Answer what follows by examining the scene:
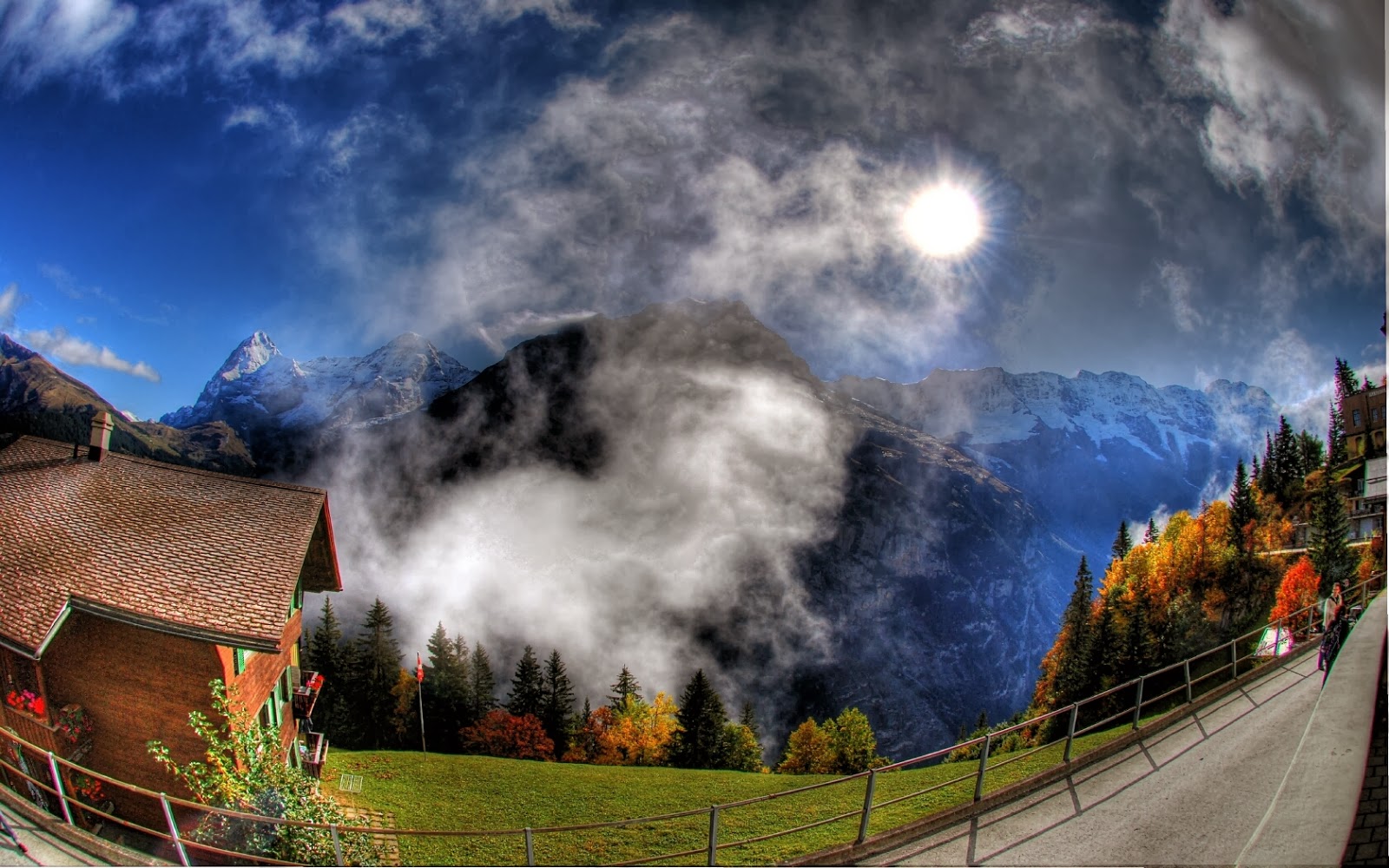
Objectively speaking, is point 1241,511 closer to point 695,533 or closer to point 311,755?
point 311,755

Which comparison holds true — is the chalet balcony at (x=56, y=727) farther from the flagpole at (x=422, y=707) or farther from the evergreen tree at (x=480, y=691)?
the evergreen tree at (x=480, y=691)

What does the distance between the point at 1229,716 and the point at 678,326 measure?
433 feet

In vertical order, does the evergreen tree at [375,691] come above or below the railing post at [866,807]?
below

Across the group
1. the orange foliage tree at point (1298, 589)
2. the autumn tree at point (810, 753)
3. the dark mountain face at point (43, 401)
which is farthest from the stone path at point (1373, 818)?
the autumn tree at point (810, 753)

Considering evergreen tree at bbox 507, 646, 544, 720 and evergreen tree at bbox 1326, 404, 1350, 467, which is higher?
evergreen tree at bbox 1326, 404, 1350, 467

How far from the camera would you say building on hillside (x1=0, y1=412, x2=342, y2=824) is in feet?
25.8

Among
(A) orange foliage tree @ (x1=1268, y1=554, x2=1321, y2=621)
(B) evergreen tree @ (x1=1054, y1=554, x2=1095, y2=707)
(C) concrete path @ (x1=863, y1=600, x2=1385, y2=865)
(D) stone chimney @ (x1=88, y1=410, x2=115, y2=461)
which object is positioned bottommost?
(B) evergreen tree @ (x1=1054, y1=554, x2=1095, y2=707)

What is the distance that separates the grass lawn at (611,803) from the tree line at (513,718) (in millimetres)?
22180

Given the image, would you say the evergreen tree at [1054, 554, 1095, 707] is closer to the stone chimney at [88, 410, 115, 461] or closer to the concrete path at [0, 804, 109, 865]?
the concrete path at [0, 804, 109, 865]

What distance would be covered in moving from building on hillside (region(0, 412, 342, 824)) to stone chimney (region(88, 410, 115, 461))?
3.49 ft

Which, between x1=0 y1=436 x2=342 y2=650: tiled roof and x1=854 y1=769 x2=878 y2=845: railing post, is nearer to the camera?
x1=854 y1=769 x2=878 y2=845: railing post

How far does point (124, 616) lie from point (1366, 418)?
78.3ft

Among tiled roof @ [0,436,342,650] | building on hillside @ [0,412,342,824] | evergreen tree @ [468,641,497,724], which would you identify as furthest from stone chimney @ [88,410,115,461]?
evergreen tree @ [468,641,497,724]

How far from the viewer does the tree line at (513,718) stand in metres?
43.9
